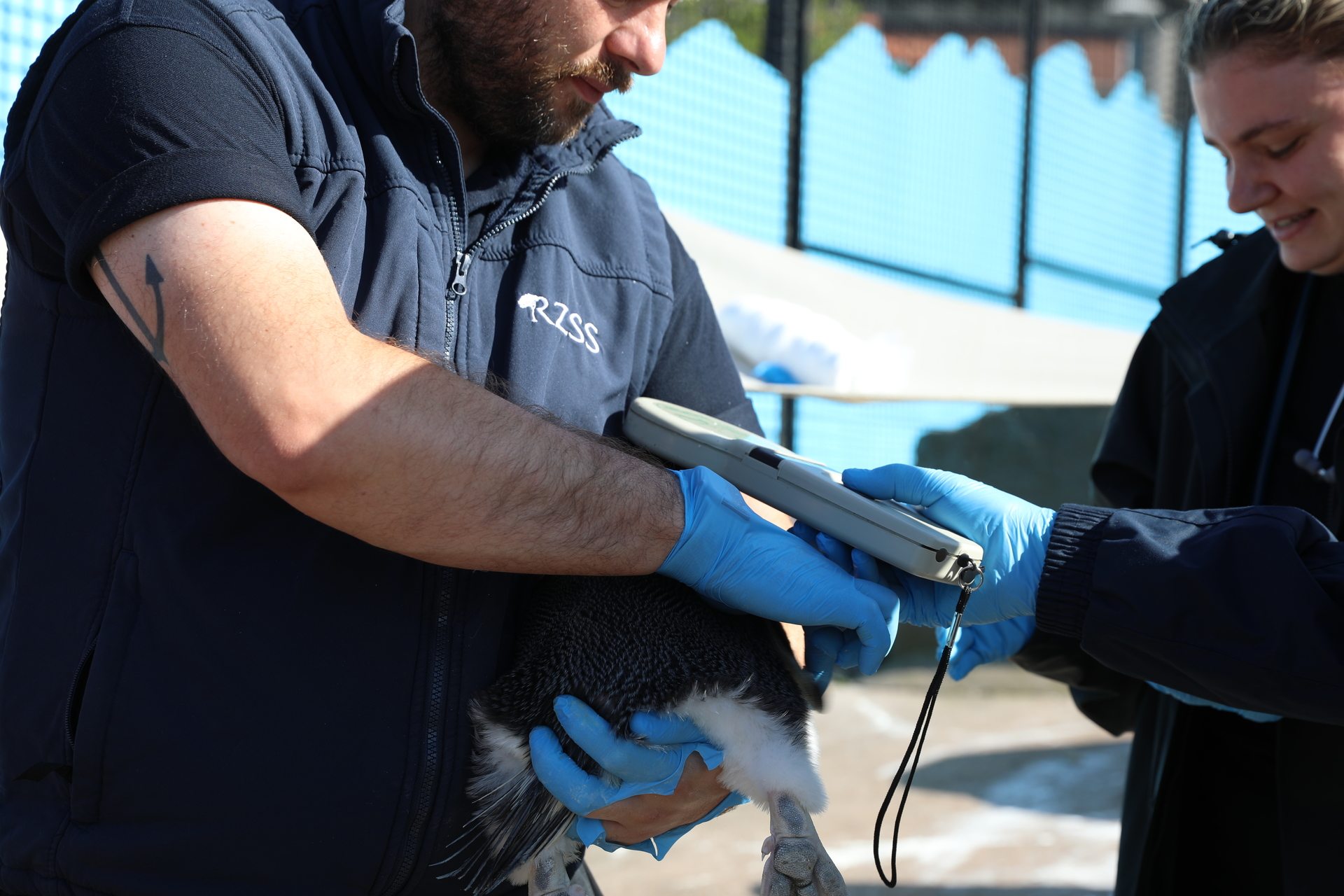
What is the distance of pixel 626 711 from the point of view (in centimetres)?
165

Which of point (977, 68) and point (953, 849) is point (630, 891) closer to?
point (953, 849)

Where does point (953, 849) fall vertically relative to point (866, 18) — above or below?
below

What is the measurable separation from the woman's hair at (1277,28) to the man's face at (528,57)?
1.13 meters

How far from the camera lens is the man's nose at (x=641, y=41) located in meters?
1.77

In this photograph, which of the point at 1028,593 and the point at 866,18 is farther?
the point at 866,18

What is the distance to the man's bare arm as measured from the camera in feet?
4.18

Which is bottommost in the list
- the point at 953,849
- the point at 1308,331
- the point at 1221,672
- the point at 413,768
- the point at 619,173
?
the point at 953,849

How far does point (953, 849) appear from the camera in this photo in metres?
4.29

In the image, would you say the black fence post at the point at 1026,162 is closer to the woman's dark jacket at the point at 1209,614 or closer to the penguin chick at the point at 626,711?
the woman's dark jacket at the point at 1209,614

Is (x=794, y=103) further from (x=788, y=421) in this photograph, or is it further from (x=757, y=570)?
(x=757, y=570)

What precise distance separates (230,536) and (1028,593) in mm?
1120

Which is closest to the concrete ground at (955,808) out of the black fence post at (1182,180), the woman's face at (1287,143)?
the woman's face at (1287,143)

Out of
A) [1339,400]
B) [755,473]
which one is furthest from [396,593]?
[1339,400]

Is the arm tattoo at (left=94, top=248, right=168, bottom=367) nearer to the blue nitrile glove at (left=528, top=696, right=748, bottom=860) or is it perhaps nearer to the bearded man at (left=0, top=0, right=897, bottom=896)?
the bearded man at (left=0, top=0, right=897, bottom=896)
